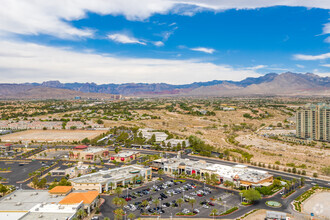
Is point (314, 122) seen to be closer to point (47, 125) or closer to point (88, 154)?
point (88, 154)

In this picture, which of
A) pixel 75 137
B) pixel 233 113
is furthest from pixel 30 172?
pixel 233 113

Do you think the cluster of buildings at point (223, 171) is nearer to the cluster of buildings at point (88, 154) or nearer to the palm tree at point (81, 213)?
the cluster of buildings at point (88, 154)

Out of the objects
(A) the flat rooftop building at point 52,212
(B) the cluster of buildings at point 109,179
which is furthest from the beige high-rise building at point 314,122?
(A) the flat rooftop building at point 52,212

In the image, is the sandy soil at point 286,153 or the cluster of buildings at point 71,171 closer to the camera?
the cluster of buildings at point 71,171

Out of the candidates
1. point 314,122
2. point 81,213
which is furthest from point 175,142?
point 81,213

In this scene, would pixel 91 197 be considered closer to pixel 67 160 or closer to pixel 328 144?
pixel 67 160

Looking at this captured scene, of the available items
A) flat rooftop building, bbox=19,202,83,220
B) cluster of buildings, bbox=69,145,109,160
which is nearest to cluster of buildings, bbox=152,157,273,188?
cluster of buildings, bbox=69,145,109,160
